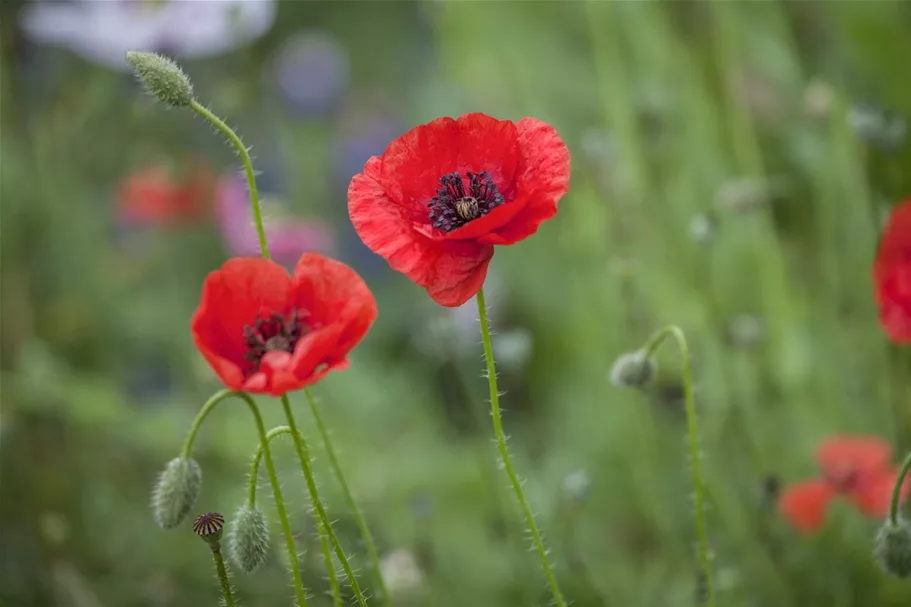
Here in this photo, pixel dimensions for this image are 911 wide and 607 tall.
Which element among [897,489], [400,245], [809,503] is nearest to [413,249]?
[400,245]

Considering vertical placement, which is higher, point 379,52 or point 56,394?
point 379,52

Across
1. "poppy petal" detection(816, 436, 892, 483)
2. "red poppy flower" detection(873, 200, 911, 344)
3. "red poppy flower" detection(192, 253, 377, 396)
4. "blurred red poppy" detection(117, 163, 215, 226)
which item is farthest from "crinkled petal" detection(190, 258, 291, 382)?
"blurred red poppy" detection(117, 163, 215, 226)

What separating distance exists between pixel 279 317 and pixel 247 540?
0.39ft

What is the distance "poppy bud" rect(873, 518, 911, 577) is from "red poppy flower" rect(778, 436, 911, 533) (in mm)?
260

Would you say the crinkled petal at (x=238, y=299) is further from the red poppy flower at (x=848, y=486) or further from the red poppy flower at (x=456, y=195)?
the red poppy flower at (x=848, y=486)

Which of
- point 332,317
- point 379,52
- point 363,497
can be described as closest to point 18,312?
point 363,497

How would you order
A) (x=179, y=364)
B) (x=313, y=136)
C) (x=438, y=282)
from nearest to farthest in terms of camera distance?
(x=438, y=282) < (x=179, y=364) < (x=313, y=136)

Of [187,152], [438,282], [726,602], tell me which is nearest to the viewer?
[438,282]

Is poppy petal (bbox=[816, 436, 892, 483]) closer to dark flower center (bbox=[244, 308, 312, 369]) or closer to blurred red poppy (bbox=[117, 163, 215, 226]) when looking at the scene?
dark flower center (bbox=[244, 308, 312, 369])

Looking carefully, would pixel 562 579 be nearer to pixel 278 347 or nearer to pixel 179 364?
pixel 278 347

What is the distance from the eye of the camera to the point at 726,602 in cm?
79

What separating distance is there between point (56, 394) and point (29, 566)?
23 cm

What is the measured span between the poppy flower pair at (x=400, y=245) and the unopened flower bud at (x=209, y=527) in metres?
0.07

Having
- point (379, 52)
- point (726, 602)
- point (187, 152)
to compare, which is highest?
point (379, 52)
